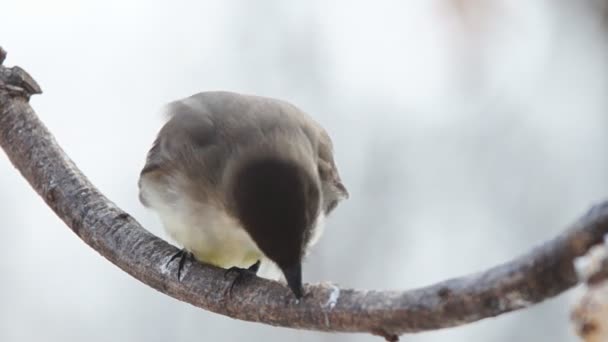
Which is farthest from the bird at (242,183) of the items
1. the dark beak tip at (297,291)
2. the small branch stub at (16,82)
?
the small branch stub at (16,82)

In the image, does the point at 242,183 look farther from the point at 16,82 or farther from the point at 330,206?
the point at 16,82

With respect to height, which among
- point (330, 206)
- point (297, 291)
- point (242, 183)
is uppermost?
point (330, 206)

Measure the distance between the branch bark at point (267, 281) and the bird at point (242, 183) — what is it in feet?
0.23

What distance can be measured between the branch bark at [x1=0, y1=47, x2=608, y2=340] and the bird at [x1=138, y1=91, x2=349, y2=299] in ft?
0.23

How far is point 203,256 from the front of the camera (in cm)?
237

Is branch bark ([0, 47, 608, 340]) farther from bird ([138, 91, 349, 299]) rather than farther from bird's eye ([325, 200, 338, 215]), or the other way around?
bird's eye ([325, 200, 338, 215])

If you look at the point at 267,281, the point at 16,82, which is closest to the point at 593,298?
the point at 267,281

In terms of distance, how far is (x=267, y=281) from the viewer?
2.02m

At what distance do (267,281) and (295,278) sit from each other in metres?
0.11

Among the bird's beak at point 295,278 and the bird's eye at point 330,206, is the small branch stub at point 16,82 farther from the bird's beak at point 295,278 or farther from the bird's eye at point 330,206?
the bird's beak at point 295,278

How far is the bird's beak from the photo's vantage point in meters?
1.86

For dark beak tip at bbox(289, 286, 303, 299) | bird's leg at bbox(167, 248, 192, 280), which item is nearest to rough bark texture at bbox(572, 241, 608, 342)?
dark beak tip at bbox(289, 286, 303, 299)

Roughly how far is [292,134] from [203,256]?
1.20 ft

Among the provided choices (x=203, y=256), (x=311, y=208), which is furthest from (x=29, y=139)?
(x=311, y=208)
